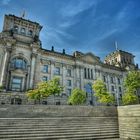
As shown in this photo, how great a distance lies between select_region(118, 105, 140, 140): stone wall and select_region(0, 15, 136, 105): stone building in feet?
74.7

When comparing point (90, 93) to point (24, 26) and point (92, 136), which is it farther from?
point (92, 136)

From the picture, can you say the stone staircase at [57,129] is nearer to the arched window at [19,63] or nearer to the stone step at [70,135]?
the stone step at [70,135]

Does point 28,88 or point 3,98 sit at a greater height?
point 28,88

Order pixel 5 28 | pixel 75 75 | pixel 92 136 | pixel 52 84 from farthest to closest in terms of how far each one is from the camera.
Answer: pixel 75 75, pixel 5 28, pixel 52 84, pixel 92 136

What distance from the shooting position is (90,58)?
5459 centimetres

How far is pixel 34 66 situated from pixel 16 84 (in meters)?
6.66

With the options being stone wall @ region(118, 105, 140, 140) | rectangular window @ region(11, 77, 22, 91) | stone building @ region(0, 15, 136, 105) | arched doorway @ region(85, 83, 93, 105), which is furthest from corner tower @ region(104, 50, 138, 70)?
stone wall @ region(118, 105, 140, 140)

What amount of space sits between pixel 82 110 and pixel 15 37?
29122 millimetres

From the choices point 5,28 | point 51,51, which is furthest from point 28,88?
point 5,28

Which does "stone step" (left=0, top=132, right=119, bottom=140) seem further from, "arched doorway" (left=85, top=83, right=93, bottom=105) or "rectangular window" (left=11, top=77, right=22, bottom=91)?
"arched doorway" (left=85, top=83, right=93, bottom=105)

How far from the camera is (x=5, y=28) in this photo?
1695 inches

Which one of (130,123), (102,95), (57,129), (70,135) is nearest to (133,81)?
(102,95)

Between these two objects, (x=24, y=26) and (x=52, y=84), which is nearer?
(x=52, y=84)

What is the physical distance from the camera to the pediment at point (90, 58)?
175ft
